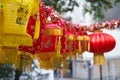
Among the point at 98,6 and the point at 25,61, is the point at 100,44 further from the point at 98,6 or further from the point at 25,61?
the point at 98,6

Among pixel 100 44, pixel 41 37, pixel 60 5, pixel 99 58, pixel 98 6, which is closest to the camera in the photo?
pixel 41 37

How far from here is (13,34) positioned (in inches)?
106

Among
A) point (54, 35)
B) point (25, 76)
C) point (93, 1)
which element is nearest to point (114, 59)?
point (93, 1)

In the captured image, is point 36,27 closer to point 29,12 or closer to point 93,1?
point 29,12

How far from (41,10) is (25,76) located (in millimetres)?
3762

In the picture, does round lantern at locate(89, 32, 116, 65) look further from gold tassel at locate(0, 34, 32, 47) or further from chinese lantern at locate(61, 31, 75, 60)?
gold tassel at locate(0, 34, 32, 47)

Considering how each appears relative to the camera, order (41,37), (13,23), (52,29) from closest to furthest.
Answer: (13,23) < (41,37) < (52,29)

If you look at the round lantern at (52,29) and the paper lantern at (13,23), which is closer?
the paper lantern at (13,23)

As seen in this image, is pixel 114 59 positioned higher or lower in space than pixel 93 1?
lower

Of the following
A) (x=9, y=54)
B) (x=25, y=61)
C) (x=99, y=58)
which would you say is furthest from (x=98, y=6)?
(x=9, y=54)

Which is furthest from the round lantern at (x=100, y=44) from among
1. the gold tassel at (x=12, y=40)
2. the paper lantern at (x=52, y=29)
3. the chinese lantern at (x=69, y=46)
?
the gold tassel at (x=12, y=40)

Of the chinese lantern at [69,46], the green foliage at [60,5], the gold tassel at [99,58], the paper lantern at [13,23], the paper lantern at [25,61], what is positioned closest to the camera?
the paper lantern at [13,23]

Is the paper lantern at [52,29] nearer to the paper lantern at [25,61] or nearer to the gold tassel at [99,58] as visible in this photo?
the paper lantern at [25,61]

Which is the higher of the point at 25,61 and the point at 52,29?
the point at 52,29
